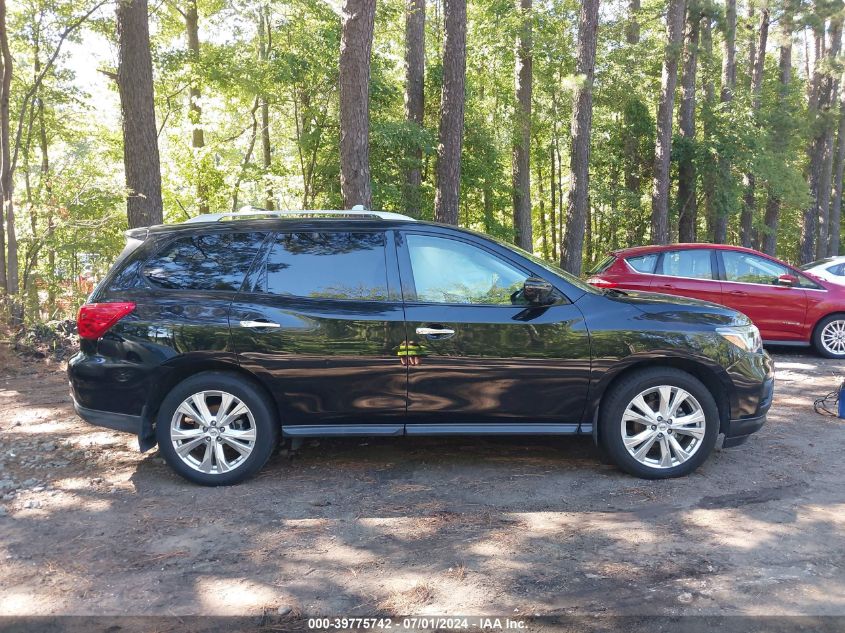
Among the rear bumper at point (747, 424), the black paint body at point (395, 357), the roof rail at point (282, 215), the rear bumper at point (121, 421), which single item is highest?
the roof rail at point (282, 215)

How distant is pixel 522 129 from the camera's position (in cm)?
2058

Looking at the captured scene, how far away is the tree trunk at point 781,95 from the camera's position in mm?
27234

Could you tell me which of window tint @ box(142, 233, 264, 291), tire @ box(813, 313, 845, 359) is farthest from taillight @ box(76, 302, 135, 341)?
tire @ box(813, 313, 845, 359)

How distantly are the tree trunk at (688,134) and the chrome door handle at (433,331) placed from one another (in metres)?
20.2

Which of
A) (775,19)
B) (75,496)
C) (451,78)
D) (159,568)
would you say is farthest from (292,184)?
(775,19)

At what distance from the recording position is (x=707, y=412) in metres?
4.87

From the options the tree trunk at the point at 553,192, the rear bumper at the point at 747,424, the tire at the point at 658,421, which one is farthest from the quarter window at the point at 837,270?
the tree trunk at the point at 553,192

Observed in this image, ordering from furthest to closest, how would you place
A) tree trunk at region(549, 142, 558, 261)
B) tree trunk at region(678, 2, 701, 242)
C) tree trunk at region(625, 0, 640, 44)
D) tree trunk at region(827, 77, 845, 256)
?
1. tree trunk at region(827, 77, 845, 256)
2. tree trunk at region(549, 142, 558, 261)
3. tree trunk at region(625, 0, 640, 44)
4. tree trunk at region(678, 2, 701, 242)

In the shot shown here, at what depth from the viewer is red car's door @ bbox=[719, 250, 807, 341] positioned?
1005 cm

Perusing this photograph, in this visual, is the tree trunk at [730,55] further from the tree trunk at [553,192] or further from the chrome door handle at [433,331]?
the chrome door handle at [433,331]

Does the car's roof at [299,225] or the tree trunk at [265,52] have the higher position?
the tree trunk at [265,52]

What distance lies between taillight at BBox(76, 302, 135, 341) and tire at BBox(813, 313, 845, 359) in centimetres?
948

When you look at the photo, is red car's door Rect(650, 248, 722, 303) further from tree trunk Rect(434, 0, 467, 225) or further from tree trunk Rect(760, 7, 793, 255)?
tree trunk Rect(760, 7, 793, 255)

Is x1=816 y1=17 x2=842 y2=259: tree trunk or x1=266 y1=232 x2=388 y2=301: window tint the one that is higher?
x1=816 y1=17 x2=842 y2=259: tree trunk
